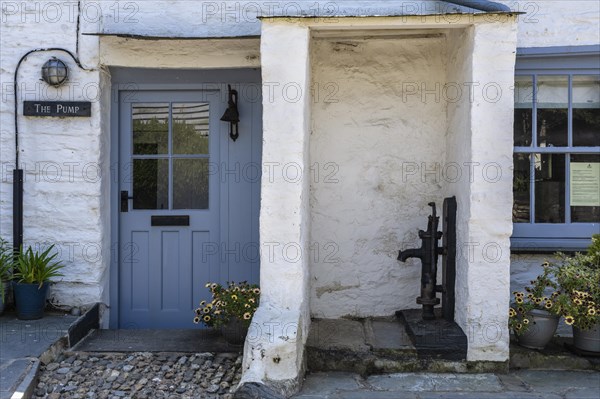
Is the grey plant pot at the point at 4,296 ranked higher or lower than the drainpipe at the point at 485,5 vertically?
lower

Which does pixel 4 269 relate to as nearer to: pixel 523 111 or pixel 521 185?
pixel 521 185

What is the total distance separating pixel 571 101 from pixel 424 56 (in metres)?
1.36

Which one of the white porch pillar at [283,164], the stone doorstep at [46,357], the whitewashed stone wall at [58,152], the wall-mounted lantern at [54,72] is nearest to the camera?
the stone doorstep at [46,357]

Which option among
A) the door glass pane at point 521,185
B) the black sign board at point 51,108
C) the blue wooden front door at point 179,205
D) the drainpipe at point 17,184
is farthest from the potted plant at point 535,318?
the drainpipe at point 17,184

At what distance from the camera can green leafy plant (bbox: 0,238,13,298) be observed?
17.0 feet

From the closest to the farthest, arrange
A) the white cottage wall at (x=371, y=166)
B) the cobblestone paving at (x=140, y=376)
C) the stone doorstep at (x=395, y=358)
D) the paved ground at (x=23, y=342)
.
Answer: the paved ground at (x=23, y=342) < the cobblestone paving at (x=140, y=376) < the stone doorstep at (x=395, y=358) < the white cottage wall at (x=371, y=166)

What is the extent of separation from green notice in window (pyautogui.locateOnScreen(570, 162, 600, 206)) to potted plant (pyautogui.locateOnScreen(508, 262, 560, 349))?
0.95 meters

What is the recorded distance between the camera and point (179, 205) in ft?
19.2

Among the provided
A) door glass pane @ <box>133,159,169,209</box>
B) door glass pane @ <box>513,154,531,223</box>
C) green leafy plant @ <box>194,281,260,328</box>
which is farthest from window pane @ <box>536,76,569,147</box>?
door glass pane @ <box>133,159,169,209</box>

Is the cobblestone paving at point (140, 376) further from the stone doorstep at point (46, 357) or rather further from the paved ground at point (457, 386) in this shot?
the paved ground at point (457, 386)

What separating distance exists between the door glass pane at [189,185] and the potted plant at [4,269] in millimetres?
1473

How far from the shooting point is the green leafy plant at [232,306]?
4941 mm

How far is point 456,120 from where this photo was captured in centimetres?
520

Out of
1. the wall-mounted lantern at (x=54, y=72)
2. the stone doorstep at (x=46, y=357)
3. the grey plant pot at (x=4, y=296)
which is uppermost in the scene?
the wall-mounted lantern at (x=54, y=72)
